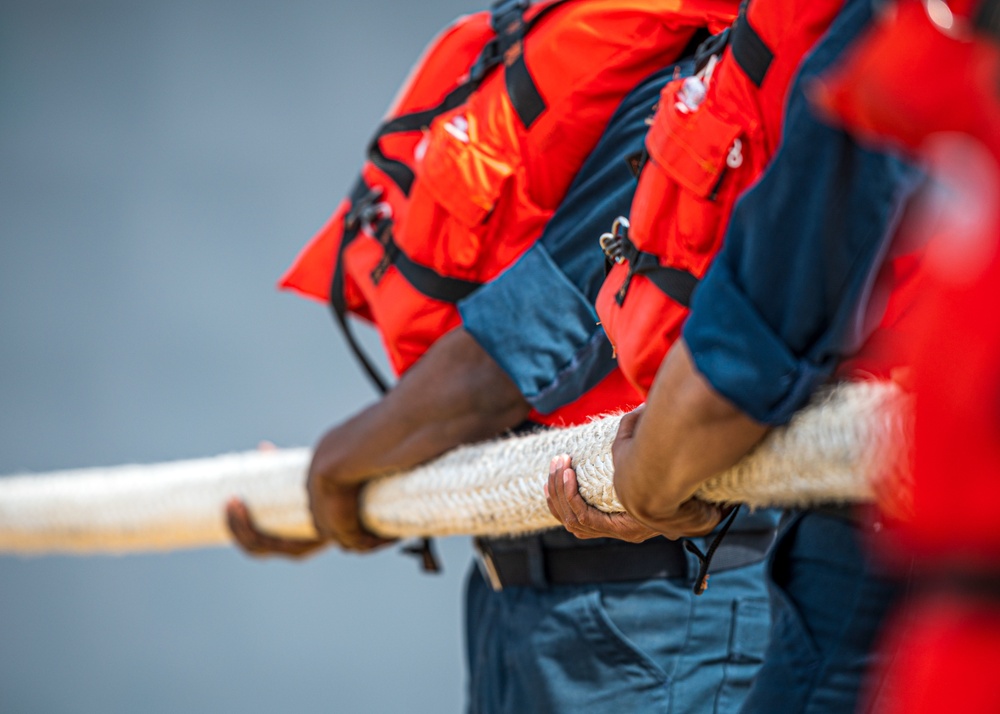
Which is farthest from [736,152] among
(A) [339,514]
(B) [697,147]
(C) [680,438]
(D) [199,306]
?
(D) [199,306]

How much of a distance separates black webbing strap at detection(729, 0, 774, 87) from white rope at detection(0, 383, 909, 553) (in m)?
0.15

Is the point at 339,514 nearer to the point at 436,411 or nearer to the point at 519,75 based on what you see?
the point at 436,411

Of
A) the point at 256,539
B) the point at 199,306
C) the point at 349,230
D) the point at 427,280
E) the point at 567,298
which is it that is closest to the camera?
the point at 567,298

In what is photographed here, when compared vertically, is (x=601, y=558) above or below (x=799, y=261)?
below

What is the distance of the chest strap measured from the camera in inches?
20.8

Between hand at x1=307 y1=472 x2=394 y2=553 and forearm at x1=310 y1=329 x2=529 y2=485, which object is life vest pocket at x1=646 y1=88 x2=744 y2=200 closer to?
forearm at x1=310 y1=329 x2=529 y2=485

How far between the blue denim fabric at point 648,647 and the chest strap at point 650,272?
25 cm

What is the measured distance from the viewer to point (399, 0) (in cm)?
181

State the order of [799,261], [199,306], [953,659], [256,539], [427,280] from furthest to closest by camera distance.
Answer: [199,306]
[256,539]
[427,280]
[799,261]
[953,659]

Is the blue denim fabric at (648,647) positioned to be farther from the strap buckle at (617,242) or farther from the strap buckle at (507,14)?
the strap buckle at (507,14)

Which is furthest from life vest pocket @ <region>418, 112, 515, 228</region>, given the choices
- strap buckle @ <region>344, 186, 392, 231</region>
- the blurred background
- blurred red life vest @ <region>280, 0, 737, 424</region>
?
the blurred background

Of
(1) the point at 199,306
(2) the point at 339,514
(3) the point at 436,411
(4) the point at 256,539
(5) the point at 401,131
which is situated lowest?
(1) the point at 199,306

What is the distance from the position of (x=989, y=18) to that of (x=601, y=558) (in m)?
0.55

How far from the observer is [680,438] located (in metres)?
0.45
